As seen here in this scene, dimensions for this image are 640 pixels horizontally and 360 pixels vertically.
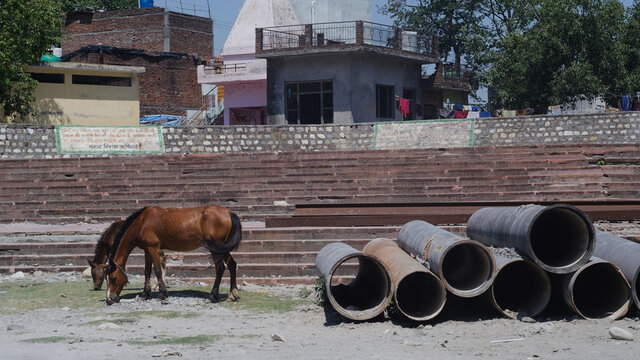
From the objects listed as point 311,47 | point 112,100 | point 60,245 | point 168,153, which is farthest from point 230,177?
point 112,100

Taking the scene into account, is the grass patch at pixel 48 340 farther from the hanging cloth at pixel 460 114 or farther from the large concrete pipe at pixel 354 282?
the hanging cloth at pixel 460 114

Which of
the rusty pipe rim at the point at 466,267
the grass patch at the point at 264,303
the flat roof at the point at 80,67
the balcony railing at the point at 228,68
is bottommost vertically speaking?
the grass patch at the point at 264,303

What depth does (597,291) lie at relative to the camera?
34.8ft

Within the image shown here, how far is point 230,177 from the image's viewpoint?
2356 cm

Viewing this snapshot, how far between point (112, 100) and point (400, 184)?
19787mm

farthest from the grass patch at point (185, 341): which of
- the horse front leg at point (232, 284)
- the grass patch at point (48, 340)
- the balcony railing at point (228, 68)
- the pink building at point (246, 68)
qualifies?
the balcony railing at point (228, 68)

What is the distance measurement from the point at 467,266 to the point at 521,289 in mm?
937

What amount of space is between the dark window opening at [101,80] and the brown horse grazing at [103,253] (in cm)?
2569

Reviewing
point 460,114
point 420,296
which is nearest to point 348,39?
point 460,114

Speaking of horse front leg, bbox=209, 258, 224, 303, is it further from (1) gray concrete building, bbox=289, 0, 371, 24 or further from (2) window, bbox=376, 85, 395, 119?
(1) gray concrete building, bbox=289, 0, 371, 24

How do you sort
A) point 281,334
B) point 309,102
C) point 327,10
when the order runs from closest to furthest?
point 281,334
point 309,102
point 327,10

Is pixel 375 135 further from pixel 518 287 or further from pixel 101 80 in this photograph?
pixel 518 287

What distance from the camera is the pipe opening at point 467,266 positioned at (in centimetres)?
1032

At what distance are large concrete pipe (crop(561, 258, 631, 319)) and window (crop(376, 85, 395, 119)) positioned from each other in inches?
1052
